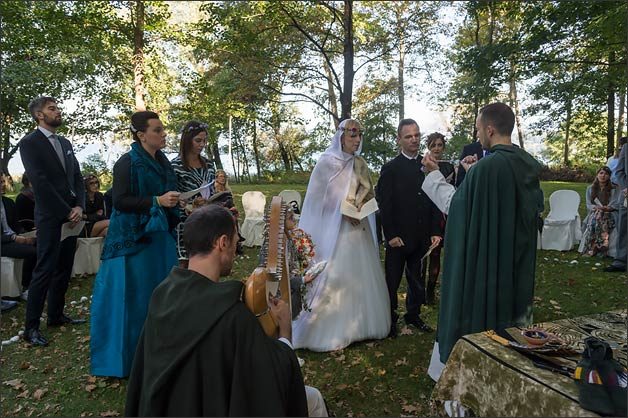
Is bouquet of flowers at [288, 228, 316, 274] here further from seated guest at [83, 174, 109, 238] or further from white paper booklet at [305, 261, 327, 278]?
seated guest at [83, 174, 109, 238]

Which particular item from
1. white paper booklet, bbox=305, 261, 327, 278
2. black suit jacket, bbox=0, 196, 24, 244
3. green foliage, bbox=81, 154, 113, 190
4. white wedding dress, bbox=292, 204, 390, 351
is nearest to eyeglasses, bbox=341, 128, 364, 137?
white wedding dress, bbox=292, 204, 390, 351

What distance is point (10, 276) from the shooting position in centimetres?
595

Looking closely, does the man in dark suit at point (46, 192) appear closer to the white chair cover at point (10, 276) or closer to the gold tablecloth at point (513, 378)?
the white chair cover at point (10, 276)

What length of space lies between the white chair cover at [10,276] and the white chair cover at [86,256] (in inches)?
52.9

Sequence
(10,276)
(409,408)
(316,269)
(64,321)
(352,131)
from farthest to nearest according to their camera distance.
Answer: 1. (10,276)
2. (64,321)
3. (352,131)
4. (316,269)
5. (409,408)

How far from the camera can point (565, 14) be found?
29.6 feet

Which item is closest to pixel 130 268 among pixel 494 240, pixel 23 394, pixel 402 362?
pixel 23 394

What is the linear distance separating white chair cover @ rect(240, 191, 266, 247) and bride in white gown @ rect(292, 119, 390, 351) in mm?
5252

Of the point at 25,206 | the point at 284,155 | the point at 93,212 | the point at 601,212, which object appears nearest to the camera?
the point at 25,206

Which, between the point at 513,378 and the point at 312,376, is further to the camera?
the point at 312,376

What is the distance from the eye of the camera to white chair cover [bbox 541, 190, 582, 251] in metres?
9.21

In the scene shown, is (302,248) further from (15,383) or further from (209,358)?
(15,383)

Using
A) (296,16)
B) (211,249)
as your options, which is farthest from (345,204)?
(296,16)

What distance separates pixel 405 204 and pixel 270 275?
2.85 m
